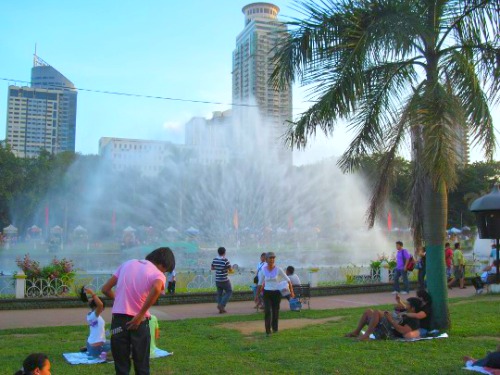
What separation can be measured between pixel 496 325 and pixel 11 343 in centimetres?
845

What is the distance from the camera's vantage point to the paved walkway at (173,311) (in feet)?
36.2

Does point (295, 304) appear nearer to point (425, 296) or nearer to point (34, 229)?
point (425, 296)

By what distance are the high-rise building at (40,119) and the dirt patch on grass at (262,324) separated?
68101 mm

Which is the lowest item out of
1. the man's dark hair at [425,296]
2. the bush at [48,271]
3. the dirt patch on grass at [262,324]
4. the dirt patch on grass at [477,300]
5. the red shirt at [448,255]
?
the dirt patch on grass at [262,324]

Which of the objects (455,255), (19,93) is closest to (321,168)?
(455,255)

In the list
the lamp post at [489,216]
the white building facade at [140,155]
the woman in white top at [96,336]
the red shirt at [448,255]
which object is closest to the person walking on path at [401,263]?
the red shirt at [448,255]

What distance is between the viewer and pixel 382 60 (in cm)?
883

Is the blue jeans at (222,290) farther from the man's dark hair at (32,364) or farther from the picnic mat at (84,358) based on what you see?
the man's dark hair at (32,364)

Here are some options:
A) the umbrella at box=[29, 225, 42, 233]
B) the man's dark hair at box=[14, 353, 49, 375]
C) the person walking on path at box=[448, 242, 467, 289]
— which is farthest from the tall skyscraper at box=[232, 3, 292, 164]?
the umbrella at box=[29, 225, 42, 233]

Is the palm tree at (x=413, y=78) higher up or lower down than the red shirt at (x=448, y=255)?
higher up

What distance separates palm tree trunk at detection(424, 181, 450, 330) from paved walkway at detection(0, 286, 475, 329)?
14.7 ft

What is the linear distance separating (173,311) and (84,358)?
580cm

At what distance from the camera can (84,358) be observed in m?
7.12

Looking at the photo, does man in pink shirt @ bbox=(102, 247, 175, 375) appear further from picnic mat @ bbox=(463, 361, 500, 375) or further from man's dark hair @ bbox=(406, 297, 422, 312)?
man's dark hair @ bbox=(406, 297, 422, 312)
